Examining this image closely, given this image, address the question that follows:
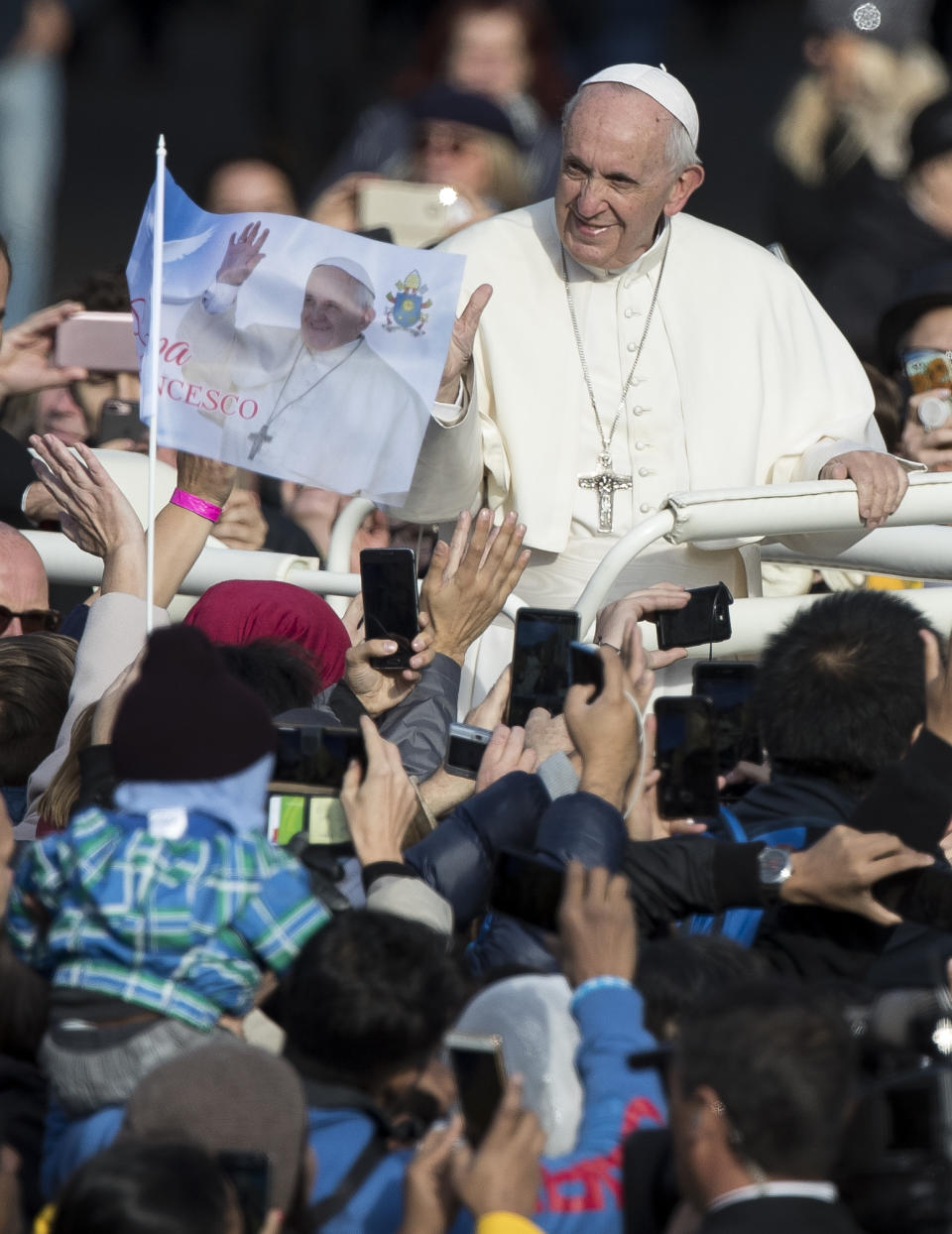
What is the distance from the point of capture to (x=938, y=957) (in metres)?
2.84

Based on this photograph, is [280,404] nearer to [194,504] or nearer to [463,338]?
[194,504]

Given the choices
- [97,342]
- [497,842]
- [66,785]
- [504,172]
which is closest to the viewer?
[497,842]

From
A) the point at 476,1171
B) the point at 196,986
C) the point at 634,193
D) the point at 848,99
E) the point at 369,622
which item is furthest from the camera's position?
the point at 848,99

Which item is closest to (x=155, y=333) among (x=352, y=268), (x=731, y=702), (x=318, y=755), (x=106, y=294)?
(x=352, y=268)

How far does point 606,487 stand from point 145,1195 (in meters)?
2.78

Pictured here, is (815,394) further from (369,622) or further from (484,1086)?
(484,1086)

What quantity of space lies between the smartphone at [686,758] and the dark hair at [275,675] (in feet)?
2.25

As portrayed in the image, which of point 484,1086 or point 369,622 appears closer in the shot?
point 484,1086

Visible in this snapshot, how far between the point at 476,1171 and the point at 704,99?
8.03 m

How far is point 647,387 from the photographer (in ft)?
16.1

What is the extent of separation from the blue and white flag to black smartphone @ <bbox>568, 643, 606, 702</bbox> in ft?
2.50

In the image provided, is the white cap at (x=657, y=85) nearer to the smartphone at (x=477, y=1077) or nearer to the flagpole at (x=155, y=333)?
the flagpole at (x=155, y=333)

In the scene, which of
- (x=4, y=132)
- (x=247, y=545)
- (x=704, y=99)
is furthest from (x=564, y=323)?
(x=704, y=99)

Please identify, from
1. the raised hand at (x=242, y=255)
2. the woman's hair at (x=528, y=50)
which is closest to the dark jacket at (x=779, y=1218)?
the raised hand at (x=242, y=255)
